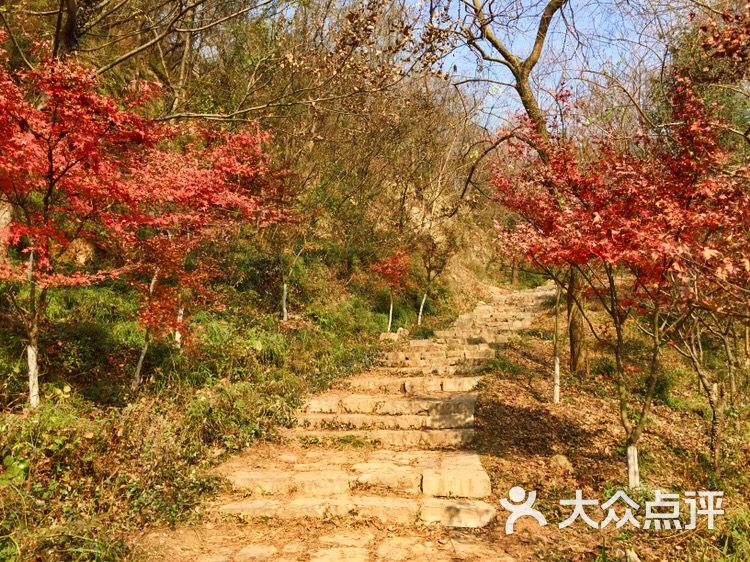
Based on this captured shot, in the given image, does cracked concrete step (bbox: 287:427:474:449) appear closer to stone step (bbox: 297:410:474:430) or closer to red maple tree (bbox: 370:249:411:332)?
stone step (bbox: 297:410:474:430)

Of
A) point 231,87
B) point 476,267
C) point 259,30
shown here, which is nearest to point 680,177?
point 259,30

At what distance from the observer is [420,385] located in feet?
28.6

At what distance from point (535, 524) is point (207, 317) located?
7071 millimetres

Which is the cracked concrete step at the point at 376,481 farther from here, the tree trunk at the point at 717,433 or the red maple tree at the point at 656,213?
the tree trunk at the point at 717,433

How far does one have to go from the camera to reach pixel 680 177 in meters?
4.74

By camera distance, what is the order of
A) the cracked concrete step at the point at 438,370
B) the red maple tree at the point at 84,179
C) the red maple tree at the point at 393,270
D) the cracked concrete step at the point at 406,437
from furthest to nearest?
the red maple tree at the point at 393,270, the cracked concrete step at the point at 438,370, the cracked concrete step at the point at 406,437, the red maple tree at the point at 84,179

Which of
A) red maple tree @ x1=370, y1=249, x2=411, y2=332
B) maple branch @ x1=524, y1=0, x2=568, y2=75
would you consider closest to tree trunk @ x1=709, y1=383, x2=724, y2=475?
maple branch @ x1=524, y1=0, x2=568, y2=75

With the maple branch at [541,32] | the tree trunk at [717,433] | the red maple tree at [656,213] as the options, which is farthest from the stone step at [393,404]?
the maple branch at [541,32]

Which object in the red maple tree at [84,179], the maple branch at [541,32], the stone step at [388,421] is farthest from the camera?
the maple branch at [541,32]

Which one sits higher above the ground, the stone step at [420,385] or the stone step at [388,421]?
the stone step at [420,385]


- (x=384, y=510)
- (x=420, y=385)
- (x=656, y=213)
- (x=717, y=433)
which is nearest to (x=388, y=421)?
(x=420, y=385)

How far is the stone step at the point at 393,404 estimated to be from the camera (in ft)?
24.2

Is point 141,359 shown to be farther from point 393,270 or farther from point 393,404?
point 393,270

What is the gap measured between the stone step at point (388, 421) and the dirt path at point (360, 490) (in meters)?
0.02
